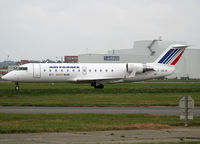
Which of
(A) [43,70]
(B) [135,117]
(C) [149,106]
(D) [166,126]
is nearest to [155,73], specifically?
(A) [43,70]

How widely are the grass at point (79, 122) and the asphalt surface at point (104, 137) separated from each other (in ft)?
2.73

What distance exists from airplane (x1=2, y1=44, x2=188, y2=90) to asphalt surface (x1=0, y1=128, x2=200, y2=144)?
28914mm

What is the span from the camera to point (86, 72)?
44031 millimetres

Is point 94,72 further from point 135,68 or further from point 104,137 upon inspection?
point 104,137

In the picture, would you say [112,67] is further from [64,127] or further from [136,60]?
[136,60]

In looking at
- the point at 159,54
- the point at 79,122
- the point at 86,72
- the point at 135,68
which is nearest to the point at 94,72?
the point at 86,72

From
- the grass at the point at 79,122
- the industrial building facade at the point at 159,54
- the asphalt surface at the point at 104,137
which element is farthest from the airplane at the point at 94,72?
the industrial building facade at the point at 159,54

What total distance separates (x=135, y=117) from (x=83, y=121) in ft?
9.82

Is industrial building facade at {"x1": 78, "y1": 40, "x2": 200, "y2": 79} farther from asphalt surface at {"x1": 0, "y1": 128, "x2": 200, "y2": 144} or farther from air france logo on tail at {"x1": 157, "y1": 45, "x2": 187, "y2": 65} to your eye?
asphalt surface at {"x1": 0, "y1": 128, "x2": 200, "y2": 144}

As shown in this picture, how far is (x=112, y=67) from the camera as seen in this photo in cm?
4522

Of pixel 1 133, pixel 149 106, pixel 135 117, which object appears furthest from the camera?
pixel 149 106

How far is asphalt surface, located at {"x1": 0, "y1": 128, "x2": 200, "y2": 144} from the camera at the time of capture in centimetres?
1144

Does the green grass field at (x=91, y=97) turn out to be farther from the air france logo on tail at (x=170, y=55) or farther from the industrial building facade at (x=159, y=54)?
the industrial building facade at (x=159, y=54)

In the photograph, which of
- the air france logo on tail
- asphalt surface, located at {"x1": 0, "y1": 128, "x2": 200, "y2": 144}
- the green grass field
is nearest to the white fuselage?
the air france logo on tail
